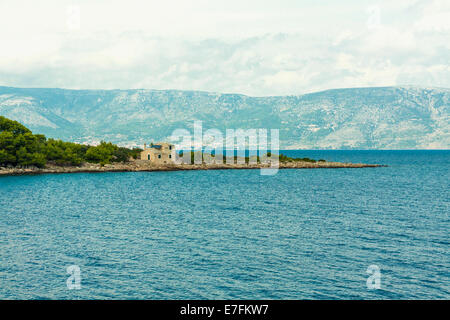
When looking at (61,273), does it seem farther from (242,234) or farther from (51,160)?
(51,160)

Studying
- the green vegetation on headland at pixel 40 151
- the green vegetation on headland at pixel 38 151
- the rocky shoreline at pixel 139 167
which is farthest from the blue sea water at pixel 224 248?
the rocky shoreline at pixel 139 167

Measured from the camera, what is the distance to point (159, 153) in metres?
147

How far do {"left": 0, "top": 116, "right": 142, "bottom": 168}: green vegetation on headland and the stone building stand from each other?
7123 mm

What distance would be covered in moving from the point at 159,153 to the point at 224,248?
11405 centimetres

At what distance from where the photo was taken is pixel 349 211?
56.3 meters

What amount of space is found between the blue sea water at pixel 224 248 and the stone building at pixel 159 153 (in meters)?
78.9

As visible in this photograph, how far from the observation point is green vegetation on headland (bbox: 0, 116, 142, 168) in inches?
4545

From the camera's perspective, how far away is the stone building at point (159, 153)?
479 feet
